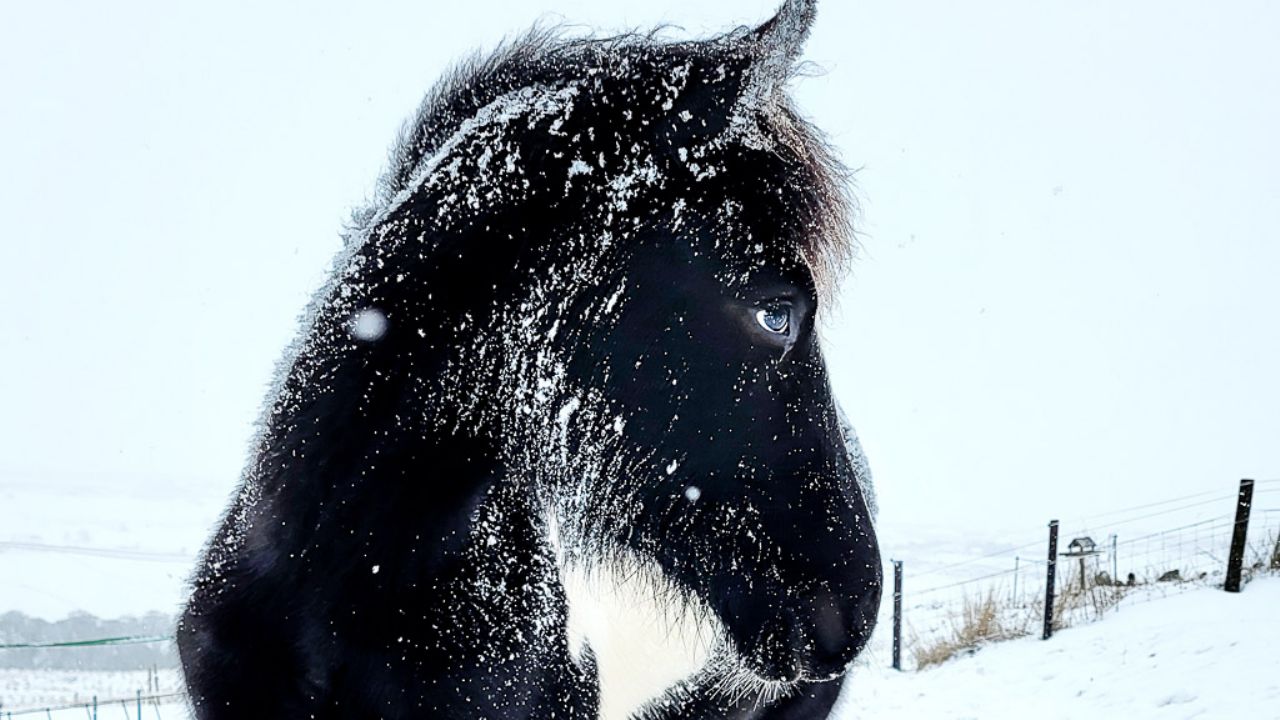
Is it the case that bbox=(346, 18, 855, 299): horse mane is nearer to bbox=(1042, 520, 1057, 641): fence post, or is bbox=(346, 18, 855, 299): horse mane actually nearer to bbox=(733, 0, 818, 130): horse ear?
bbox=(733, 0, 818, 130): horse ear

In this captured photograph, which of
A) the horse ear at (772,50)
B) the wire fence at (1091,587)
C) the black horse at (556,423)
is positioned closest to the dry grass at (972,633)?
the wire fence at (1091,587)

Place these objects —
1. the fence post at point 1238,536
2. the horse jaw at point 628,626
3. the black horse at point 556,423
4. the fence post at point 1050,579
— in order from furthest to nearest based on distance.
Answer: the fence post at point 1050,579
the fence post at point 1238,536
the horse jaw at point 628,626
the black horse at point 556,423

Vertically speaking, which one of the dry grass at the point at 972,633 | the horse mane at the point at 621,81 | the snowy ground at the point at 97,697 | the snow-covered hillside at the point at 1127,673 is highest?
the horse mane at the point at 621,81

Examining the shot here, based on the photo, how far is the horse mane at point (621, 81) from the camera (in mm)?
1454

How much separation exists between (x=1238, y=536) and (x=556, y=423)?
8536mm

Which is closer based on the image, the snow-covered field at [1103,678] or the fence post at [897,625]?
the snow-covered field at [1103,678]

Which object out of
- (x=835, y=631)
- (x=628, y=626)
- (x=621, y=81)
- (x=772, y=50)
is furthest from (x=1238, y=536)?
(x=621, y=81)

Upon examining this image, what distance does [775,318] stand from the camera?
142 centimetres

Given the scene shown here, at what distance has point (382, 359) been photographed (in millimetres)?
1378

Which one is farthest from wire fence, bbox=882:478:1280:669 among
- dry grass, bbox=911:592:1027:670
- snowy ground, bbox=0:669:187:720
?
snowy ground, bbox=0:669:187:720

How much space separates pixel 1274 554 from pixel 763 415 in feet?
28.6

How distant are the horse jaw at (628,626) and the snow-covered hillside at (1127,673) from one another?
9.67ft

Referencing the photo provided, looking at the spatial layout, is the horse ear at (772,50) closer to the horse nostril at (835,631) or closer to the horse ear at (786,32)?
the horse ear at (786,32)

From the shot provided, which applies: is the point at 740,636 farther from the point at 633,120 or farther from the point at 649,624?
the point at 633,120
